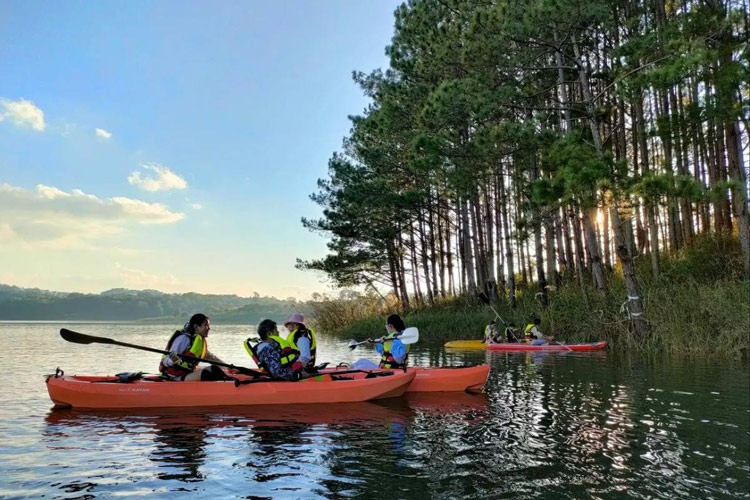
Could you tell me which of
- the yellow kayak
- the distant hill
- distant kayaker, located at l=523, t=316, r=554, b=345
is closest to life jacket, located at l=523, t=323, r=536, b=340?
distant kayaker, located at l=523, t=316, r=554, b=345

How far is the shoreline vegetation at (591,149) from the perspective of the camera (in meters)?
12.2

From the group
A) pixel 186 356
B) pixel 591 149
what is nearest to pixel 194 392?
pixel 186 356

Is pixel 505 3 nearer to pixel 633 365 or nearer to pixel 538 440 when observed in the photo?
pixel 633 365

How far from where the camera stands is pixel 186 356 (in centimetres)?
841

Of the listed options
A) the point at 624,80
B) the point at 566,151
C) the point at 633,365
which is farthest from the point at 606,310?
the point at 624,80

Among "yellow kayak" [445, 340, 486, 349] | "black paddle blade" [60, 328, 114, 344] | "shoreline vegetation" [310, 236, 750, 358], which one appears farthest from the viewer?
"yellow kayak" [445, 340, 486, 349]

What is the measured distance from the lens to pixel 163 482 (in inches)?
192

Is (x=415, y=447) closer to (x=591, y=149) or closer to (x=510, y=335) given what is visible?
(x=591, y=149)

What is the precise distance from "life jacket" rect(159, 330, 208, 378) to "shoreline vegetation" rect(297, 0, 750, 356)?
24.7ft

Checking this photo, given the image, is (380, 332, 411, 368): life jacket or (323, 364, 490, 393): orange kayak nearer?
(323, 364, 490, 393): orange kayak

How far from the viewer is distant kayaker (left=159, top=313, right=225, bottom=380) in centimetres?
828

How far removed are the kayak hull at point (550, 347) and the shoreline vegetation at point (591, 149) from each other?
24.0 inches

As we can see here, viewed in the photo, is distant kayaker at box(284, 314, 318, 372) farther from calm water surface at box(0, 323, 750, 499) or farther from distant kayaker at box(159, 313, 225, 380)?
distant kayaker at box(159, 313, 225, 380)

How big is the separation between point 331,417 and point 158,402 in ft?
8.00
